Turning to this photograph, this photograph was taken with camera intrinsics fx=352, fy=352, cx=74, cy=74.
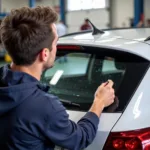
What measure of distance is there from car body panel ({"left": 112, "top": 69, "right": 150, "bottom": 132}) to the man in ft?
1.00

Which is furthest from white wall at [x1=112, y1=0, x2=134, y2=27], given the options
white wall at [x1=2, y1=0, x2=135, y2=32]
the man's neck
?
the man's neck

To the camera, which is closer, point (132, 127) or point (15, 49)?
point (15, 49)

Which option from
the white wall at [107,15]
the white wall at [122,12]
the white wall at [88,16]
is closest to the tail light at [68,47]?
the white wall at [107,15]

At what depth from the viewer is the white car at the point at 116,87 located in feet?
6.10

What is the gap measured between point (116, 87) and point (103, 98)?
0.23m

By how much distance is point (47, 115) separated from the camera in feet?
5.22

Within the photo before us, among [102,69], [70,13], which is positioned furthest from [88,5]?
[102,69]

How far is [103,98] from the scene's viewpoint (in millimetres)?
1937

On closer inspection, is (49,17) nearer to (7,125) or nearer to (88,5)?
(7,125)

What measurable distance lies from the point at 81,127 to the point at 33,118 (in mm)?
279

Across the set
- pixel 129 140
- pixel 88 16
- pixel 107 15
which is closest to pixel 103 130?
pixel 129 140

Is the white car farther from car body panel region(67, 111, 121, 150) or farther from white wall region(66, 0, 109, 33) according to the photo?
white wall region(66, 0, 109, 33)

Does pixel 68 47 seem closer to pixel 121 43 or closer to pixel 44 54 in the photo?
pixel 121 43

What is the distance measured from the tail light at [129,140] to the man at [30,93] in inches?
9.6
